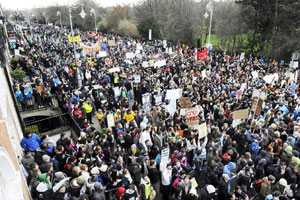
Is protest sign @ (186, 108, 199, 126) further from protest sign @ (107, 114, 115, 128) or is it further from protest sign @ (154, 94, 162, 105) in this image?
protest sign @ (107, 114, 115, 128)

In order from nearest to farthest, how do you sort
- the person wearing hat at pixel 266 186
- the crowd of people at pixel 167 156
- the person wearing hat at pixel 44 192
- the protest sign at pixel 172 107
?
the person wearing hat at pixel 44 192
the crowd of people at pixel 167 156
the person wearing hat at pixel 266 186
the protest sign at pixel 172 107

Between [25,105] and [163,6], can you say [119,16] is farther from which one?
[25,105]

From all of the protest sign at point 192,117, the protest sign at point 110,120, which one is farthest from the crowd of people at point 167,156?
the protest sign at point 192,117

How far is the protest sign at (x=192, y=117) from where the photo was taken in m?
8.99

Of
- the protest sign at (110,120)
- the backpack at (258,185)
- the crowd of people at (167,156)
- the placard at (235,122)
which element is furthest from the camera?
the placard at (235,122)

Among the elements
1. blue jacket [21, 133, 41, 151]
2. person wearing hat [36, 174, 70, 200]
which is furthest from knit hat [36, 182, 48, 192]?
blue jacket [21, 133, 41, 151]

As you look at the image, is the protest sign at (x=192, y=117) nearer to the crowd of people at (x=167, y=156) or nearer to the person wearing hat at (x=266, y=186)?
the crowd of people at (x=167, y=156)

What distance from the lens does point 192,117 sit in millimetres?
9164

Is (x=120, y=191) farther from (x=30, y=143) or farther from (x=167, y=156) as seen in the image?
(x=30, y=143)

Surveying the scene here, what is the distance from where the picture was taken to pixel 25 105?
13.2 meters

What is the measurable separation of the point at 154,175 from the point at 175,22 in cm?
3472

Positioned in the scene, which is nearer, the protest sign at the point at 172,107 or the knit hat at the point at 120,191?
the knit hat at the point at 120,191

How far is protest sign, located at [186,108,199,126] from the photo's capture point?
899 cm

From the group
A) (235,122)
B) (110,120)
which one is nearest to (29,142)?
(110,120)
